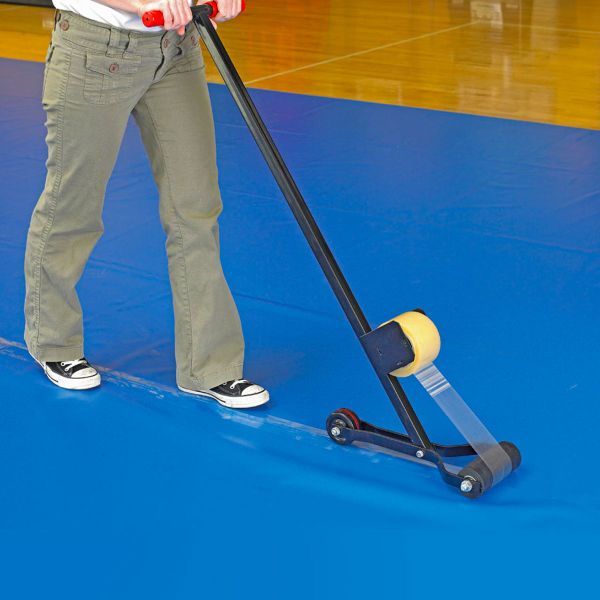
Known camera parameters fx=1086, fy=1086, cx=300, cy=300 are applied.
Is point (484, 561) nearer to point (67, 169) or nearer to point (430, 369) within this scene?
point (430, 369)

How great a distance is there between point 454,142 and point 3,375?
2.46m

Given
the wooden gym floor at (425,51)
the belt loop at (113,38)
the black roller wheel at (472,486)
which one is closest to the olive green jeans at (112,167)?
the belt loop at (113,38)

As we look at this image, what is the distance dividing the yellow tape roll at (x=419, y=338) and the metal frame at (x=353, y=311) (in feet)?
0.08

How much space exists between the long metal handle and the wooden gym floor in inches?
116

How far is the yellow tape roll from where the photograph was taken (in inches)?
80.7

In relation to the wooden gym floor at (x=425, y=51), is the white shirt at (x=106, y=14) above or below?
above

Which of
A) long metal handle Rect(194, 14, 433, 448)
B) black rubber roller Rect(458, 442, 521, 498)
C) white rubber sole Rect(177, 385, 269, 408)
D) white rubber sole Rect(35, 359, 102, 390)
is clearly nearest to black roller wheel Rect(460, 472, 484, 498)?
black rubber roller Rect(458, 442, 521, 498)

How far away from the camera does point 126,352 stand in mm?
2797

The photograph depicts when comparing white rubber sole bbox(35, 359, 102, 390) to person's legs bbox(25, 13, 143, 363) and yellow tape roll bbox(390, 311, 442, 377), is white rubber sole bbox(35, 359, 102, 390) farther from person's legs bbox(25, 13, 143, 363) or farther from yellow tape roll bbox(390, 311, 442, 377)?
yellow tape roll bbox(390, 311, 442, 377)

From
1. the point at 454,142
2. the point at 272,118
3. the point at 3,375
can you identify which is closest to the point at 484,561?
the point at 3,375

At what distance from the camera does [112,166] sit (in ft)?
7.91

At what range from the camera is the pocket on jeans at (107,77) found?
87.4 inches

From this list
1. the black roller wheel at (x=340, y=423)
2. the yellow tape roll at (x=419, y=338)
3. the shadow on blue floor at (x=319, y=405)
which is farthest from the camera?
the black roller wheel at (x=340, y=423)

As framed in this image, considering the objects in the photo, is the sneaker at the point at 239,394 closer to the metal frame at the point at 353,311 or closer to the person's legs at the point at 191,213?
the person's legs at the point at 191,213
